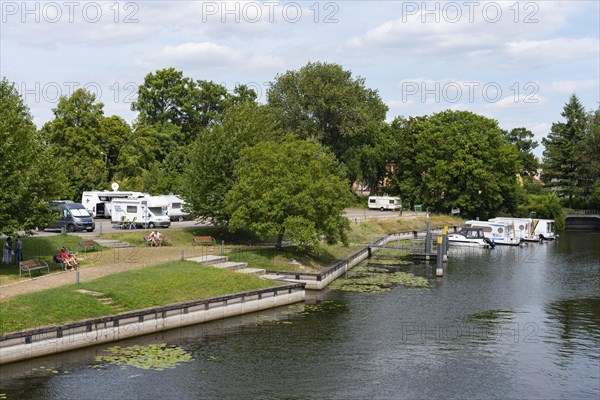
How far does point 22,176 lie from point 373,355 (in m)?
25.4

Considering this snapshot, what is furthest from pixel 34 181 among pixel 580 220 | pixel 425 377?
pixel 580 220

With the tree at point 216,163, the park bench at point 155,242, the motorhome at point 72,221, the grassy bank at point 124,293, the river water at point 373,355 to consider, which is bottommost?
the river water at point 373,355

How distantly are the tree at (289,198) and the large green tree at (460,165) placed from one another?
62295 mm

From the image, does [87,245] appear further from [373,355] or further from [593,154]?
[593,154]

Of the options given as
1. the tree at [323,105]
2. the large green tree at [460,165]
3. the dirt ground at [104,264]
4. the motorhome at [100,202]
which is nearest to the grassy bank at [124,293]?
the dirt ground at [104,264]

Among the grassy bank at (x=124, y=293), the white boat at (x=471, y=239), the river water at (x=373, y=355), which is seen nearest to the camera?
the river water at (x=373, y=355)

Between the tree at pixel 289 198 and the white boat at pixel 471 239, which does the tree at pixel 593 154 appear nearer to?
the white boat at pixel 471 239

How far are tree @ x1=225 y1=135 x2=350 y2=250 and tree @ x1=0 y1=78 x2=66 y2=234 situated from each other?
15.1 metres

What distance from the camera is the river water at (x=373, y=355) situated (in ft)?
90.6

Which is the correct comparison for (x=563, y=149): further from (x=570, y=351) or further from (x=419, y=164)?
(x=570, y=351)

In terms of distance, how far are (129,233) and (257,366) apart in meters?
32.8

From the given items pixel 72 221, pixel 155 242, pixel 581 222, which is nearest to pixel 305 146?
pixel 155 242

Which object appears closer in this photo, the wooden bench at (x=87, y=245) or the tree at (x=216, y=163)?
the wooden bench at (x=87, y=245)

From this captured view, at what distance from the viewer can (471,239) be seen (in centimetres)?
8694
